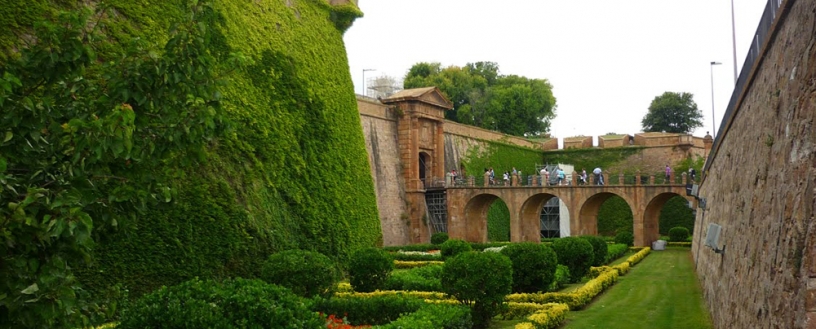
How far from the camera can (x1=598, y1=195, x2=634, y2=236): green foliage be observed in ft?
150

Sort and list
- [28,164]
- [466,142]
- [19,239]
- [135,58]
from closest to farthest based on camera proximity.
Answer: [19,239] → [28,164] → [135,58] → [466,142]

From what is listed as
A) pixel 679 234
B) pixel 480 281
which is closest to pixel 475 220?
pixel 679 234

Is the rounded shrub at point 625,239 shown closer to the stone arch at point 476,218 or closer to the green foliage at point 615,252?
the green foliage at point 615,252

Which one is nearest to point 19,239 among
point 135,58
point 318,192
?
point 135,58

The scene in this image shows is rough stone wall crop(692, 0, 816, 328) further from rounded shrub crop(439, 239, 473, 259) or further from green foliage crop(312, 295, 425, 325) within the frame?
rounded shrub crop(439, 239, 473, 259)

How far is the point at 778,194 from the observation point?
256 inches

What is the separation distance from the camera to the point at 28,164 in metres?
6.26

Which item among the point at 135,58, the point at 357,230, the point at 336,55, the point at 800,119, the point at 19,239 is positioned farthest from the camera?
the point at 336,55

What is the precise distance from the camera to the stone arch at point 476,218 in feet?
127

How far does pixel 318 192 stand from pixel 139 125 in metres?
16.3

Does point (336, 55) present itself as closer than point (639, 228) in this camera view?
Yes

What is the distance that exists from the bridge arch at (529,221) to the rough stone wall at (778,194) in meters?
27.1

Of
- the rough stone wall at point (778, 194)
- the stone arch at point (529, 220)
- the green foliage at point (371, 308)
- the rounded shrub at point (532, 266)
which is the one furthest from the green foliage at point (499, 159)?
the rough stone wall at point (778, 194)

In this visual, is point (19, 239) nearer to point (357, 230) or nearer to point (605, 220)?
point (357, 230)
